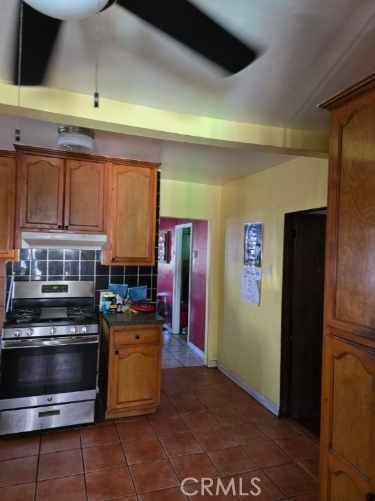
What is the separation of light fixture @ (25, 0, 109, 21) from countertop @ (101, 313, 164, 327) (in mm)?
2334

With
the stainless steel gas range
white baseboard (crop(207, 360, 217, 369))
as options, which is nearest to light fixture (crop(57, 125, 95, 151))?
the stainless steel gas range

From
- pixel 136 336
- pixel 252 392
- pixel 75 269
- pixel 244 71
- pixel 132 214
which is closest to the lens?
pixel 244 71

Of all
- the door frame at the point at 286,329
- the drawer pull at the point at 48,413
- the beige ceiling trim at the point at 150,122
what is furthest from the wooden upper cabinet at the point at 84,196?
the door frame at the point at 286,329

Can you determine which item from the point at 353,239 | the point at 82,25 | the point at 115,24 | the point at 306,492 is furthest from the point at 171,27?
the point at 306,492

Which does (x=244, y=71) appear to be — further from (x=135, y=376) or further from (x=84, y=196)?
(x=135, y=376)

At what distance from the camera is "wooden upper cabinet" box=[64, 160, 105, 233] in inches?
118

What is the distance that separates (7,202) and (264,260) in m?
2.43

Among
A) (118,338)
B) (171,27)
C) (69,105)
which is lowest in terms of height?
(118,338)

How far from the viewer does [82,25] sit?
129cm

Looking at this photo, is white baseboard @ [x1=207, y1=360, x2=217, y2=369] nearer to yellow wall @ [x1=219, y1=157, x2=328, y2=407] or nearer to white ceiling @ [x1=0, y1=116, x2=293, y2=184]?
yellow wall @ [x1=219, y1=157, x2=328, y2=407]

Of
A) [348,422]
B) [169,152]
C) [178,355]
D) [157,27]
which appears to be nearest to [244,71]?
[157,27]

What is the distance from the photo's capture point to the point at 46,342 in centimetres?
272

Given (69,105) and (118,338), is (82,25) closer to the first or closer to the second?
(69,105)

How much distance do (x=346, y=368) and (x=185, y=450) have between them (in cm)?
162
